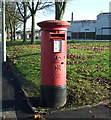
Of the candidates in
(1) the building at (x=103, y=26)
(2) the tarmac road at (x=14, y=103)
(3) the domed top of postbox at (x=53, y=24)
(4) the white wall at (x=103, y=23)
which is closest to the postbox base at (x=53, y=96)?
(2) the tarmac road at (x=14, y=103)

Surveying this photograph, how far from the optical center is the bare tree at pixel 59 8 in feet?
49.0

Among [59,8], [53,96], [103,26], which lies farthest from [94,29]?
[53,96]

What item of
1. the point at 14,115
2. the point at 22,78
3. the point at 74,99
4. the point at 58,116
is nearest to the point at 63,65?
the point at 74,99

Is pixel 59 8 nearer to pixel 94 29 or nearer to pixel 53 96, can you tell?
pixel 53 96

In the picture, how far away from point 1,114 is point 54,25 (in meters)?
2.12

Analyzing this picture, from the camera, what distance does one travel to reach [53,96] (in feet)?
14.8

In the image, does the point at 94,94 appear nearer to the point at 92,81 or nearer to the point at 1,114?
the point at 92,81

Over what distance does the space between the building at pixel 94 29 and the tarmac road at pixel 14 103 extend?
45255 mm

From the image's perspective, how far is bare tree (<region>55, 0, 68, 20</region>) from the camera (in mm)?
14928

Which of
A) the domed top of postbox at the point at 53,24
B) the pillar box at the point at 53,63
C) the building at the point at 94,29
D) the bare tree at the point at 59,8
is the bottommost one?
the pillar box at the point at 53,63

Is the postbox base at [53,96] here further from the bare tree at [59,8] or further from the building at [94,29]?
the building at [94,29]

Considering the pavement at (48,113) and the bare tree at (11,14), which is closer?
the pavement at (48,113)

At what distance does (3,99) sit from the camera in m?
5.11

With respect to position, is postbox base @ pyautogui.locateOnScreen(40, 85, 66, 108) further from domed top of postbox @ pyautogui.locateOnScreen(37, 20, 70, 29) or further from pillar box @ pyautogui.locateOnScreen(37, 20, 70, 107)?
domed top of postbox @ pyautogui.locateOnScreen(37, 20, 70, 29)
